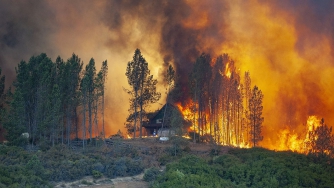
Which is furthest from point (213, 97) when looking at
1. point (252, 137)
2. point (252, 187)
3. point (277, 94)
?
point (252, 187)

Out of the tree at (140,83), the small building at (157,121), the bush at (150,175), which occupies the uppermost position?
the tree at (140,83)

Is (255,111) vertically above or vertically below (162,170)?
above

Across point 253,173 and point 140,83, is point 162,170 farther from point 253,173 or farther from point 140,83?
point 140,83

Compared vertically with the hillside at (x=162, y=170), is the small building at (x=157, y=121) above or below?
above

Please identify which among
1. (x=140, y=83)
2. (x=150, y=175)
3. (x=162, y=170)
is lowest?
(x=150, y=175)

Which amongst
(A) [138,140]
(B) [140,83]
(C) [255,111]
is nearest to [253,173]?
(C) [255,111]

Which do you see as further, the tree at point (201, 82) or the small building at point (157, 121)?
the small building at point (157, 121)

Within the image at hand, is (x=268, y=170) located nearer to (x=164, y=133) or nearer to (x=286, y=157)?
(x=286, y=157)

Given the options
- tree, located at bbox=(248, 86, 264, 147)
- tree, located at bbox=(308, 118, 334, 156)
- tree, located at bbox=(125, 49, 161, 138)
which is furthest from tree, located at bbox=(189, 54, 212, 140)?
tree, located at bbox=(308, 118, 334, 156)

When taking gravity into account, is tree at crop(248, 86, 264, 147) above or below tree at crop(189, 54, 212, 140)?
below

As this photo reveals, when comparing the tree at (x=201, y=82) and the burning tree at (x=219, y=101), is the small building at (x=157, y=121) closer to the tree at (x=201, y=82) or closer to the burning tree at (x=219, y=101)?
the burning tree at (x=219, y=101)

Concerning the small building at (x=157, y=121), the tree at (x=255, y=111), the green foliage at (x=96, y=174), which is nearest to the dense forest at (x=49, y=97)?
the small building at (x=157, y=121)

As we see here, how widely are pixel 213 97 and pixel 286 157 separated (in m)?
24.4

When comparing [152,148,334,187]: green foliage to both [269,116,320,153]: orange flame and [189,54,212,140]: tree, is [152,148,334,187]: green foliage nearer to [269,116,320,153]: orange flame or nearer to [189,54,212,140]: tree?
[189,54,212,140]: tree
